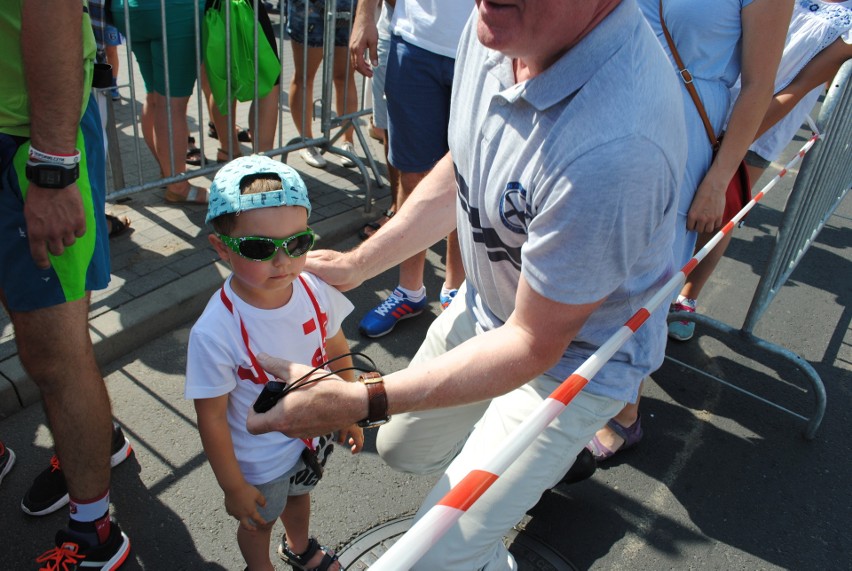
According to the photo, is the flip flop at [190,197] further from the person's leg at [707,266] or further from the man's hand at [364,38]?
the person's leg at [707,266]

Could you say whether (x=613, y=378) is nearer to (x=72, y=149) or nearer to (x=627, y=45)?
(x=627, y=45)

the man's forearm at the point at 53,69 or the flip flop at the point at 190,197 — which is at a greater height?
the man's forearm at the point at 53,69

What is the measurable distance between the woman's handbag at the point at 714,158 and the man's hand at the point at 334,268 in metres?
1.42

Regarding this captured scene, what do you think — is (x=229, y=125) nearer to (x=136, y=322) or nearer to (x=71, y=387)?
(x=136, y=322)

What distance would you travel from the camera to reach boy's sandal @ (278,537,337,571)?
2432 millimetres

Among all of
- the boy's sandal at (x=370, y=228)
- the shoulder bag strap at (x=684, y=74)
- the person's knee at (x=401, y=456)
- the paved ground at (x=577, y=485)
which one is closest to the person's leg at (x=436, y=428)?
the person's knee at (x=401, y=456)

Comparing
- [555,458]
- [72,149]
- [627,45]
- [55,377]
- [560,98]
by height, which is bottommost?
[55,377]

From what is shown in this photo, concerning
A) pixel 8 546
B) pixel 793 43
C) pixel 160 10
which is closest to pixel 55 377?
pixel 8 546

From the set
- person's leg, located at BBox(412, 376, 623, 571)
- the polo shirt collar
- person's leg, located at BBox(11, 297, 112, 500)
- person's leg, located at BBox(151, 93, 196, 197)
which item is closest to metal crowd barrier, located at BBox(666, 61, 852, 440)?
person's leg, located at BBox(412, 376, 623, 571)

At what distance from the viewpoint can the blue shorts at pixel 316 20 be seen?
548cm

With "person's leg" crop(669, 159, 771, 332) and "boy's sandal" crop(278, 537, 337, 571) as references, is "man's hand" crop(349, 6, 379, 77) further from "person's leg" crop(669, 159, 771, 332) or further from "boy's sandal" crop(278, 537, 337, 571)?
"boy's sandal" crop(278, 537, 337, 571)

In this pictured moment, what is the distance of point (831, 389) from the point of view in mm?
4027

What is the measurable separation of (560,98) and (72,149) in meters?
1.48

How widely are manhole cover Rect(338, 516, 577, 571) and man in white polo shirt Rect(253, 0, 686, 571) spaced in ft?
1.76
